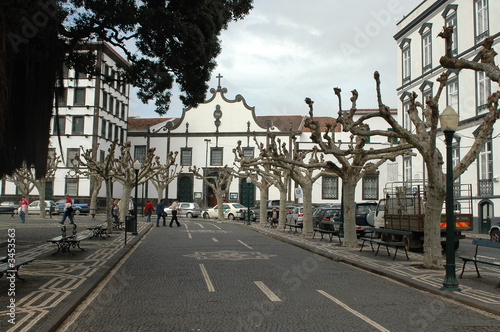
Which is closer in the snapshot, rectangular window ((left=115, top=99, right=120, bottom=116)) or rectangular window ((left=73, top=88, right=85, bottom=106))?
rectangular window ((left=73, top=88, right=85, bottom=106))

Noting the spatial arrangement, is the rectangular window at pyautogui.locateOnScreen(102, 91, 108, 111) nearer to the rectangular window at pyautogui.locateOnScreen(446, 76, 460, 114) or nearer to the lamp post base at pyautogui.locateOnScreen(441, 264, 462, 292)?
the rectangular window at pyautogui.locateOnScreen(446, 76, 460, 114)

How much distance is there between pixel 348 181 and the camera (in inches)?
715

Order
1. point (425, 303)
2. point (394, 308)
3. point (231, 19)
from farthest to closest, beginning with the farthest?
1. point (231, 19)
2. point (425, 303)
3. point (394, 308)

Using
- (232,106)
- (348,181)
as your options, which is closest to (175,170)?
(232,106)

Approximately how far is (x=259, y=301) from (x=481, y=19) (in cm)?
2737

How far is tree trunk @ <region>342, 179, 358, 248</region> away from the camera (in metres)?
18.0

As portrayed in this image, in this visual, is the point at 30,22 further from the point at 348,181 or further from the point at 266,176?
the point at 266,176

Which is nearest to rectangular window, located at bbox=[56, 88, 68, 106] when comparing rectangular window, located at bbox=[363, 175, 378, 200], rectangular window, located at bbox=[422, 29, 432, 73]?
rectangular window, located at bbox=[422, 29, 432, 73]

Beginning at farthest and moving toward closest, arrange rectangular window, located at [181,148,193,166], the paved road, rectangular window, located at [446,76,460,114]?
rectangular window, located at [181,148,193,166] < rectangular window, located at [446,76,460,114] < the paved road

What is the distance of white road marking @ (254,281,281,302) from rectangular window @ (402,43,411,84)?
3112cm

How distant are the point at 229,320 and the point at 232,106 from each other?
51813 mm

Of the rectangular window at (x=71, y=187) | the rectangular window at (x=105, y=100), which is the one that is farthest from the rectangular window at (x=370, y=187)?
the rectangular window at (x=71, y=187)

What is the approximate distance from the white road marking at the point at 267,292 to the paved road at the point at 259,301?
2cm

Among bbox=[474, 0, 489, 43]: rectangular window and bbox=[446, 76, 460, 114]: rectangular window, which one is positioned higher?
bbox=[474, 0, 489, 43]: rectangular window
